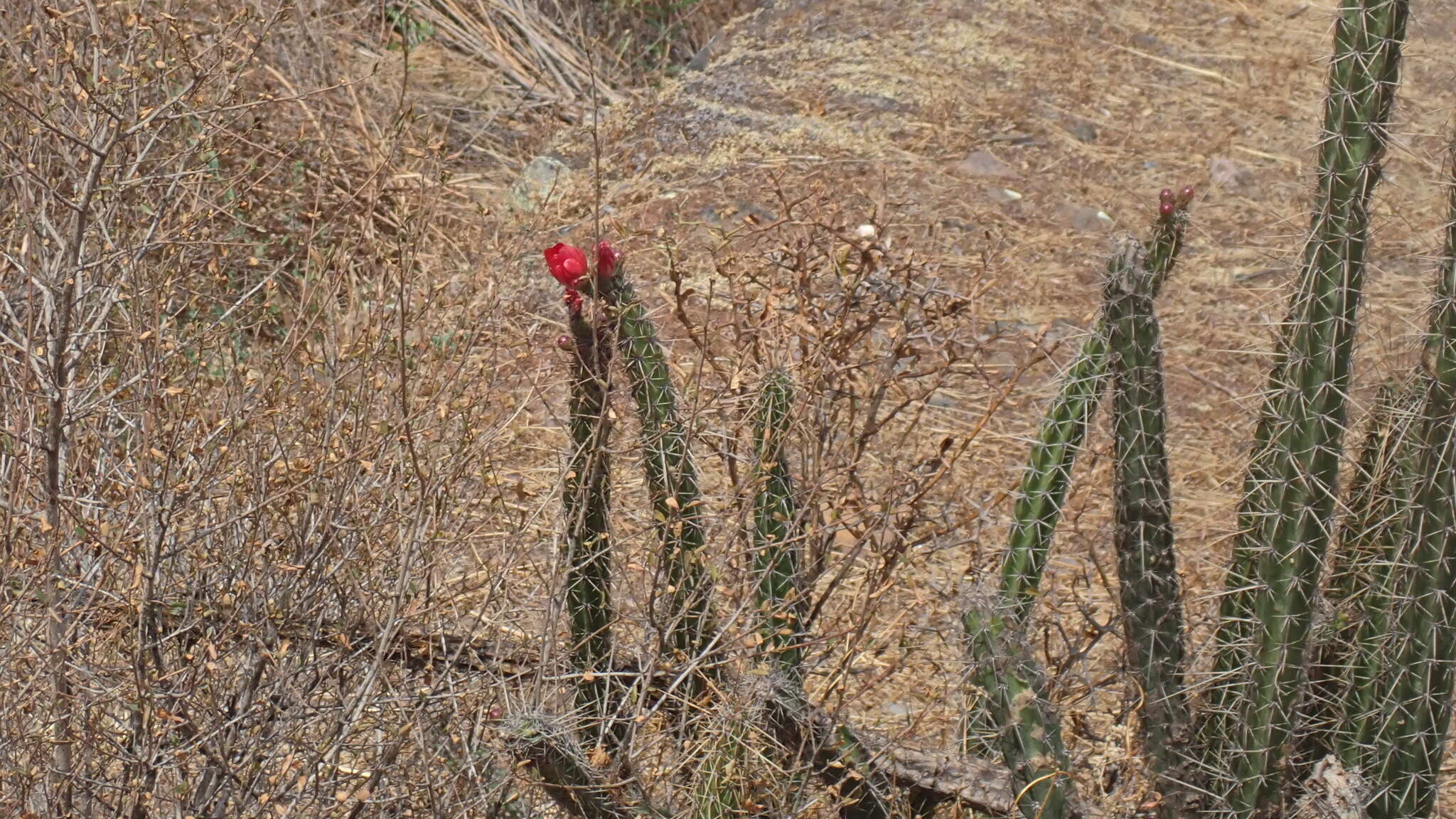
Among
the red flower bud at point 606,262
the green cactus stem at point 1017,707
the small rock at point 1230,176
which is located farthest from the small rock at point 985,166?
the green cactus stem at point 1017,707

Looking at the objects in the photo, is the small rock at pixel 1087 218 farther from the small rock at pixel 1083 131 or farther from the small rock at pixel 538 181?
the small rock at pixel 538 181

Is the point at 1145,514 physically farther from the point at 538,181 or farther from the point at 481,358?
the point at 538,181

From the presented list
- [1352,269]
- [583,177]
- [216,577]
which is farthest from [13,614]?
[583,177]

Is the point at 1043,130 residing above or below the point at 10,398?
below

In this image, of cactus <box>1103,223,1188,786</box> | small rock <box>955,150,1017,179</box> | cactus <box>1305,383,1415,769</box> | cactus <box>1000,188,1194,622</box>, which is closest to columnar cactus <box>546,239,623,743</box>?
cactus <box>1000,188,1194,622</box>

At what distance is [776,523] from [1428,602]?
→ 116 centimetres

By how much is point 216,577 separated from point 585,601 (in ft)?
2.26

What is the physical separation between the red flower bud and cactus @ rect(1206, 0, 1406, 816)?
120 cm

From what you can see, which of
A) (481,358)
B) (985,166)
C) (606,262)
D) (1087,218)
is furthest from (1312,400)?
(985,166)

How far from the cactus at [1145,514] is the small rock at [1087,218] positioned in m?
3.00

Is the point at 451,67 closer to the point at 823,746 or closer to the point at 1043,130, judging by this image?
the point at 1043,130

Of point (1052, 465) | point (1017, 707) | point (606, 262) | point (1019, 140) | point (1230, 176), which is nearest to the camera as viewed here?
point (1017, 707)

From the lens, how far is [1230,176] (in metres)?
5.95

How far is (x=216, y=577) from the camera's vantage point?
2758 millimetres
